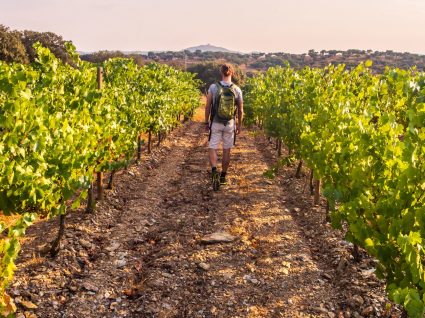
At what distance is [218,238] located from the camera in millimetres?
6922

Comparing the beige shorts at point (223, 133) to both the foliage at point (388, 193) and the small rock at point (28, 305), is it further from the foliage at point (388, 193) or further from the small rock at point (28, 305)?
the small rock at point (28, 305)

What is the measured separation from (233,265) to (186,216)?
7.31 feet

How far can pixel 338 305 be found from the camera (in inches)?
203

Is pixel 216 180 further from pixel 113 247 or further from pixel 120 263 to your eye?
pixel 120 263

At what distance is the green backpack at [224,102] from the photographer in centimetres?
891

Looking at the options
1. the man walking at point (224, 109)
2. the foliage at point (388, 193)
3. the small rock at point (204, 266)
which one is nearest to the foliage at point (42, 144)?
the small rock at point (204, 266)

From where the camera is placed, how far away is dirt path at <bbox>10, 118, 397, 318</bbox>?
5.06 metres

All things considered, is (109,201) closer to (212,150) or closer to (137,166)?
(212,150)

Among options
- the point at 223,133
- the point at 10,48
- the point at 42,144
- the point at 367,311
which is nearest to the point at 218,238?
the point at 367,311

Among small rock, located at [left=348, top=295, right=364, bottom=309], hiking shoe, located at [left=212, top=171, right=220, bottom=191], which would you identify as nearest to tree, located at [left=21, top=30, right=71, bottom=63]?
hiking shoe, located at [left=212, top=171, right=220, bottom=191]

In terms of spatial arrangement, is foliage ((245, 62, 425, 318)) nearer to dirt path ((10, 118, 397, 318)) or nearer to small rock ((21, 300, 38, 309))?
dirt path ((10, 118, 397, 318))

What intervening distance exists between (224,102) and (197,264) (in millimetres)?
4104

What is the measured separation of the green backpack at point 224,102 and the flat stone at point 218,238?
9.85ft

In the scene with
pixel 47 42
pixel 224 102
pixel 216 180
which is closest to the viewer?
pixel 224 102
